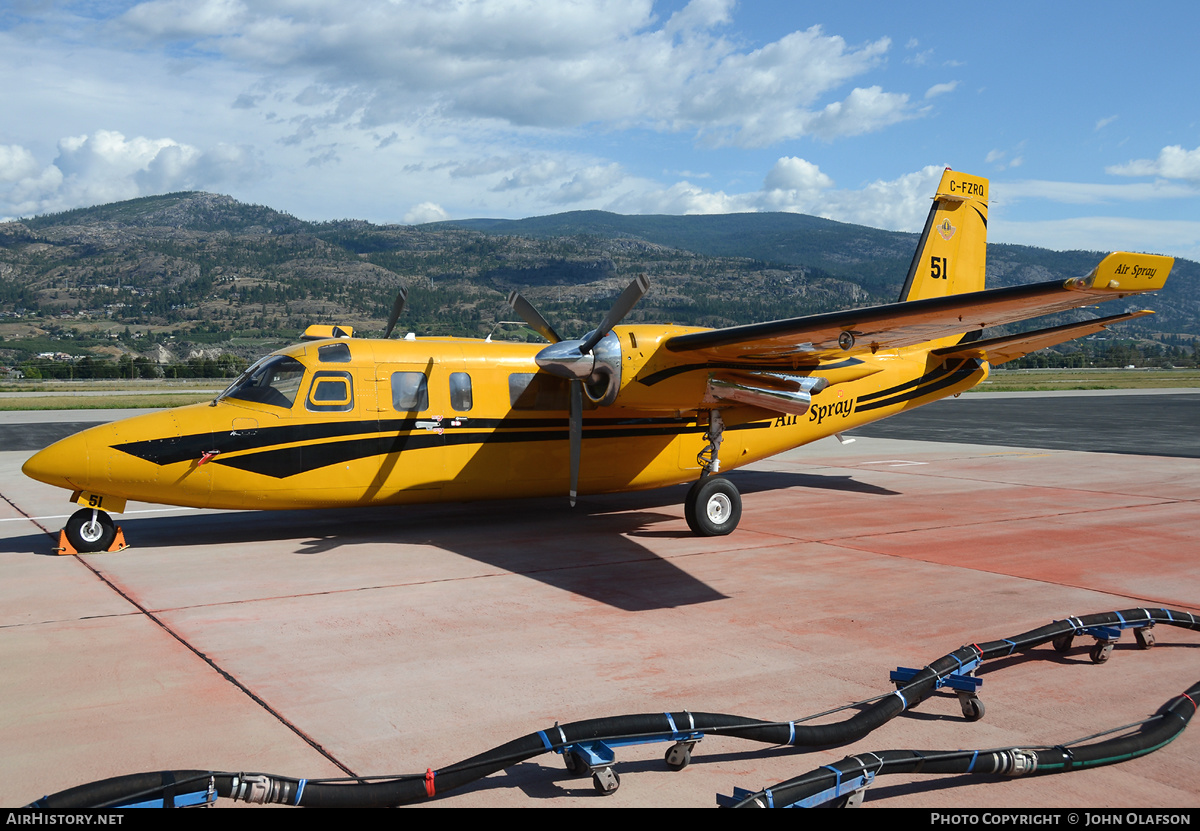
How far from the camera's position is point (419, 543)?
12492mm

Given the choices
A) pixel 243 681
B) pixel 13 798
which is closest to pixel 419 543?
pixel 243 681

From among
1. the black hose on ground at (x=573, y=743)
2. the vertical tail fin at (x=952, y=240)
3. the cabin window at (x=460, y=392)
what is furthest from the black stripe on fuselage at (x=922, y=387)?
the black hose on ground at (x=573, y=743)

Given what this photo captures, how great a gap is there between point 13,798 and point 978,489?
16.8 meters

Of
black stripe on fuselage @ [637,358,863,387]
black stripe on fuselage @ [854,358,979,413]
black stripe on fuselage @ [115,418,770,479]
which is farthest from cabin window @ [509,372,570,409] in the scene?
black stripe on fuselage @ [854,358,979,413]

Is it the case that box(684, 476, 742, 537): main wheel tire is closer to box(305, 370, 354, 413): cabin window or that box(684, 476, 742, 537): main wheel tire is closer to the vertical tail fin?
box(305, 370, 354, 413): cabin window

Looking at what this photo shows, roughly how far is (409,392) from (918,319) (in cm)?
723

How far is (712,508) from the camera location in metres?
13.1

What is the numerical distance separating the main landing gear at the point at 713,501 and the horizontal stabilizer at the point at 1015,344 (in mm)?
5925

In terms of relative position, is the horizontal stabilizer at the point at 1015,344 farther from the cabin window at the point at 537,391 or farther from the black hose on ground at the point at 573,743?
the black hose on ground at the point at 573,743

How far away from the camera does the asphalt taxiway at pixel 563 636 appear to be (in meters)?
5.32
